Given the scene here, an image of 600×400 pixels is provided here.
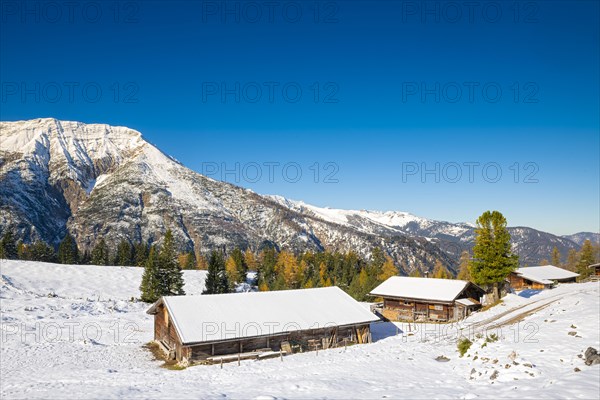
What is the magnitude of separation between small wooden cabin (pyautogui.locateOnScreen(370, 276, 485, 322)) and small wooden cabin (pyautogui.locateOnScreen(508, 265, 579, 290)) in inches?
1020

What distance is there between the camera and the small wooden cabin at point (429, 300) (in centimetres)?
4844

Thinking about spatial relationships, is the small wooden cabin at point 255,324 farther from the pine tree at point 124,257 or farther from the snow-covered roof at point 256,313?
the pine tree at point 124,257

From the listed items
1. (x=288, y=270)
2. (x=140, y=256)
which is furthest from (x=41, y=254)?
(x=288, y=270)

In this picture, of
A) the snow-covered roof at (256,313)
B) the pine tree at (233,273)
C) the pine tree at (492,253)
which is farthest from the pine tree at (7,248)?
the pine tree at (492,253)

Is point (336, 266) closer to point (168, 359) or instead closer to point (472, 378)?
point (168, 359)

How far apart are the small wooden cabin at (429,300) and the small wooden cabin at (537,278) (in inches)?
1020

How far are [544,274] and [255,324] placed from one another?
226 ft

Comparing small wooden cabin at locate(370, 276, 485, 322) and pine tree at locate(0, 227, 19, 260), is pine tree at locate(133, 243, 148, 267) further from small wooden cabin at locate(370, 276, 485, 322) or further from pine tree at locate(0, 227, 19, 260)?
small wooden cabin at locate(370, 276, 485, 322)

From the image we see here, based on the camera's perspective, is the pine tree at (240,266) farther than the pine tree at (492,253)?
Yes

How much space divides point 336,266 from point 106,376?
79752mm

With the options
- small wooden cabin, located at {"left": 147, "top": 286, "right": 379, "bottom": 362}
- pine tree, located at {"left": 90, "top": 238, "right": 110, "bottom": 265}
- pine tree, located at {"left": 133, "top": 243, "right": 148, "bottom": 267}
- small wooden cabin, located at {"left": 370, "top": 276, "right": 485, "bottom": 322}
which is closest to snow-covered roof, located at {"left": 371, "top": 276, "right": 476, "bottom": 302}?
small wooden cabin, located at {"left": 370, "top": 276, "right": 485, "bottom": 322}

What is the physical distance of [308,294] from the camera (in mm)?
40344

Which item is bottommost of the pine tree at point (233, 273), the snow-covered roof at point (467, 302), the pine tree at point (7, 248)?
the pine tree at point (233, 273)

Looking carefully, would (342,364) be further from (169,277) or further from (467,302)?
(169,277)
